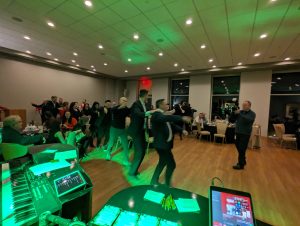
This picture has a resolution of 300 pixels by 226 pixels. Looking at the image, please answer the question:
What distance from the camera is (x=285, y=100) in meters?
7.86

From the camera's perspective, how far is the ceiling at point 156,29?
3.32m

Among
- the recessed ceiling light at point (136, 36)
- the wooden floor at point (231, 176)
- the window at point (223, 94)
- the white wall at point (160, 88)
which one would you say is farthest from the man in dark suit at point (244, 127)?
the white wall at point (160, 88)

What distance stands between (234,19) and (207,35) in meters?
0.91

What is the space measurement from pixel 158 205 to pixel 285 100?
9584mm

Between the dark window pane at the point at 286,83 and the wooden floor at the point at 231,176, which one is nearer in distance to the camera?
the wooden floor at the point at 231,176

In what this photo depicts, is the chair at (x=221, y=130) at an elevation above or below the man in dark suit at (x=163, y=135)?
below

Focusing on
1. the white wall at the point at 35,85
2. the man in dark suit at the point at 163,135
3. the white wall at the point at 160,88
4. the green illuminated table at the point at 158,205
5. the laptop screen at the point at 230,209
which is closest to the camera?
the laptop screen at the point at 230,209

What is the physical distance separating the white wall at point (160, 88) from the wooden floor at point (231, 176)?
6.21m

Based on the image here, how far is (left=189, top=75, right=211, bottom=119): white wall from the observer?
932 cm

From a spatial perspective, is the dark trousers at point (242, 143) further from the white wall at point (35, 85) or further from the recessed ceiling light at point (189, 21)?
the white wall at point (35, 85)

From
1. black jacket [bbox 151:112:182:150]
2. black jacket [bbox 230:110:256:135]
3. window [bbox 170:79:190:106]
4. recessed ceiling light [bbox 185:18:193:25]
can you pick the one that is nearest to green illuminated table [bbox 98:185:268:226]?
black jacket [bbox 151:112:182:150]

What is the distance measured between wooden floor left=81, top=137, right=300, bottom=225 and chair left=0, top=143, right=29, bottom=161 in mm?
1169

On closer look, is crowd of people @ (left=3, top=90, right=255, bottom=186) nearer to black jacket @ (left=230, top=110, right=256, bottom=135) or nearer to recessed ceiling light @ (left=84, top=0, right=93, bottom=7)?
black jacket @ (left=230, top=110, right=256, bottom=135)

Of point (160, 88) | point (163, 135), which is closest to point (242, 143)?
point (163, 135)
